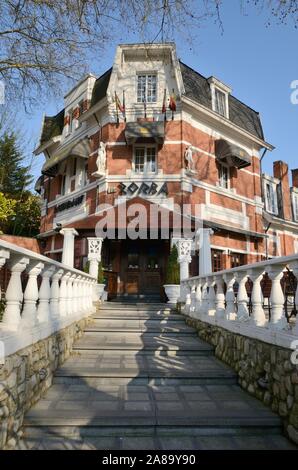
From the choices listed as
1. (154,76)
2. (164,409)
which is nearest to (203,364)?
(164,409)

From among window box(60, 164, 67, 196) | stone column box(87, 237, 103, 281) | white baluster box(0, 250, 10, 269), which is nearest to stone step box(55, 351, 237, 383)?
white baluster box(0, 250, 10, 269)

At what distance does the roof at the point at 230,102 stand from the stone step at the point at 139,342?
1144 cm

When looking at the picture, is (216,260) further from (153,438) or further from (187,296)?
(153,438)

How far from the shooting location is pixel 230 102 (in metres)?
17.2

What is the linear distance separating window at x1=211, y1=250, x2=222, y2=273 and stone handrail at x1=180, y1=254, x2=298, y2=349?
6.81 metres

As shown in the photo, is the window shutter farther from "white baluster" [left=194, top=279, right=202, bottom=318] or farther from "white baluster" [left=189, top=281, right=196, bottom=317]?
"white baluster" [left=194, top=279, right=202, bottom=318]

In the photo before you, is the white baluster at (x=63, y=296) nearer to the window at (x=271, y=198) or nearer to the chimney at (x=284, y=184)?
the window at (x=271, y=198)

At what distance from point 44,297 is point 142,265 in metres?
8.65

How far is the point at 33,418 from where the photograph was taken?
3365 mm

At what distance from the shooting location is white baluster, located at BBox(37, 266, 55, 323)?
4395 millimetres

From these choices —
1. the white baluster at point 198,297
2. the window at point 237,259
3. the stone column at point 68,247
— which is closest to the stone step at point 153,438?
the white baluster at point 198,297

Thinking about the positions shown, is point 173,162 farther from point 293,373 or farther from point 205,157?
point 293,373

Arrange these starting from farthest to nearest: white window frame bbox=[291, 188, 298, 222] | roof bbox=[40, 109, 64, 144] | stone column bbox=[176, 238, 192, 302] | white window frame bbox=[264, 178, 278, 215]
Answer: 1. white window frame bbox=[291, 188, 298, 222]
2. white window frame bbox=[264, 178, 278, 215]
3. roof bbox=[40, 109, 64, 144]
4. stone column bbox=[176, 238, 192, 302]
